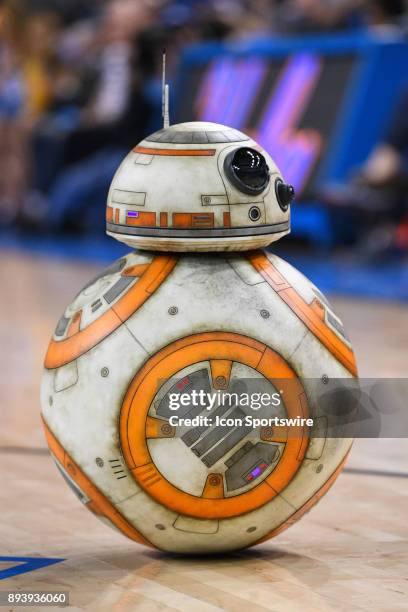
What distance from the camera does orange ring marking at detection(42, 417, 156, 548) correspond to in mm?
3701

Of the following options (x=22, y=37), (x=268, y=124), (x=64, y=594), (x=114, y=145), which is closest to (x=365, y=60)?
(x=268, y=124)

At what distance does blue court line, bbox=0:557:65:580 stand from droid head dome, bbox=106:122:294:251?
3.05ft

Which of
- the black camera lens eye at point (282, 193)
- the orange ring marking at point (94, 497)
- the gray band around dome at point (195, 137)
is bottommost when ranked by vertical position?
the orange ring marking at point (94, 497)

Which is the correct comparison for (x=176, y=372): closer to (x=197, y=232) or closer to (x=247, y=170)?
(x=197, y=232)

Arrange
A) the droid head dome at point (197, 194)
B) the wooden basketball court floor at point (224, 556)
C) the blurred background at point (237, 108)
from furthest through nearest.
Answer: the blurred background at point (237, 108), the droid head dome at point (197, 194), the wooden basketball court floor at point (224, 556)

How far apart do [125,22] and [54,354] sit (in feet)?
29.2

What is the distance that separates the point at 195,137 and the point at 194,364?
628 millimetres

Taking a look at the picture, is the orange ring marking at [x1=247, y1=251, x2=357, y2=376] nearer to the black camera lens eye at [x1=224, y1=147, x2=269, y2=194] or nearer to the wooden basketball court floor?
the black camera lens eye at [x1=224, y1=147, x2=269, y2=194]

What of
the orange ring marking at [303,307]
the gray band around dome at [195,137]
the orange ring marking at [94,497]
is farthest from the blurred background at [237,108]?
the orange ring marking at [94,497]

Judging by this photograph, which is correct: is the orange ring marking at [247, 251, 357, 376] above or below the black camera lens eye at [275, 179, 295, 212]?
below

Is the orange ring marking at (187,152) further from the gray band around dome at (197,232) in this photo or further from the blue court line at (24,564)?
the blue court line at (24,564)

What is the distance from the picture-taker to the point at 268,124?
1016 cm

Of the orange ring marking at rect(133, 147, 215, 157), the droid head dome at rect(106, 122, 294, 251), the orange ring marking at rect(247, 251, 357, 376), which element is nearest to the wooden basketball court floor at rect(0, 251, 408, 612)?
the orange ring marking at rect(247, 251, 357, 376)

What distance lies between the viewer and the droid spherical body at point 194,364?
360 cm
